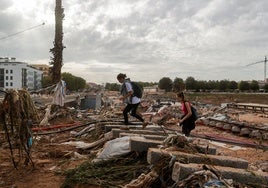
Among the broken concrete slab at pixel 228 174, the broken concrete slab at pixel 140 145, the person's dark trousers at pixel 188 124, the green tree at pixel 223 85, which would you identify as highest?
the green tree at pixel 223 85

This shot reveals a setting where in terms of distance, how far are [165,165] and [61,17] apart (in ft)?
45.2

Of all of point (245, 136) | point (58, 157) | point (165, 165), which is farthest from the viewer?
point (245, 136)

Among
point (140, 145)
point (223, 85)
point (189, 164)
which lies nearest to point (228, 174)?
point (189, 164)

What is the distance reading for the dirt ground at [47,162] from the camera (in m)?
6.29

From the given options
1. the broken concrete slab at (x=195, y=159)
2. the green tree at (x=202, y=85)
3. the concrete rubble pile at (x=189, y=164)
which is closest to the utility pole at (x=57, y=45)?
the concrete rubble pile at (x=189, y=164)

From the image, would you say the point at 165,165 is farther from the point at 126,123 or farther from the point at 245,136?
the point at 245,136

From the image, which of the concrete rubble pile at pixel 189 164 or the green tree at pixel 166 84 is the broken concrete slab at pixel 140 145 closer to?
the concrete rubble pile at pixel 189 164

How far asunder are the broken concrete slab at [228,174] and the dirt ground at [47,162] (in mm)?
2094

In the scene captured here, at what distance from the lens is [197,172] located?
15.0 ft

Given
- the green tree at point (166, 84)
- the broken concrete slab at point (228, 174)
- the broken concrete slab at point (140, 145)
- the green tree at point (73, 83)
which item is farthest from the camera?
the green tree at point (73, 83)

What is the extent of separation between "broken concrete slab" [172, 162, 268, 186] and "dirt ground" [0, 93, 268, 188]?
82.4 inches

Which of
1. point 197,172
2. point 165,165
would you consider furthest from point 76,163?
point 197,172

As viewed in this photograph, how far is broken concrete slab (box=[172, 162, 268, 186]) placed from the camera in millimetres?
4680

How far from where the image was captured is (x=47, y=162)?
7672 mm
